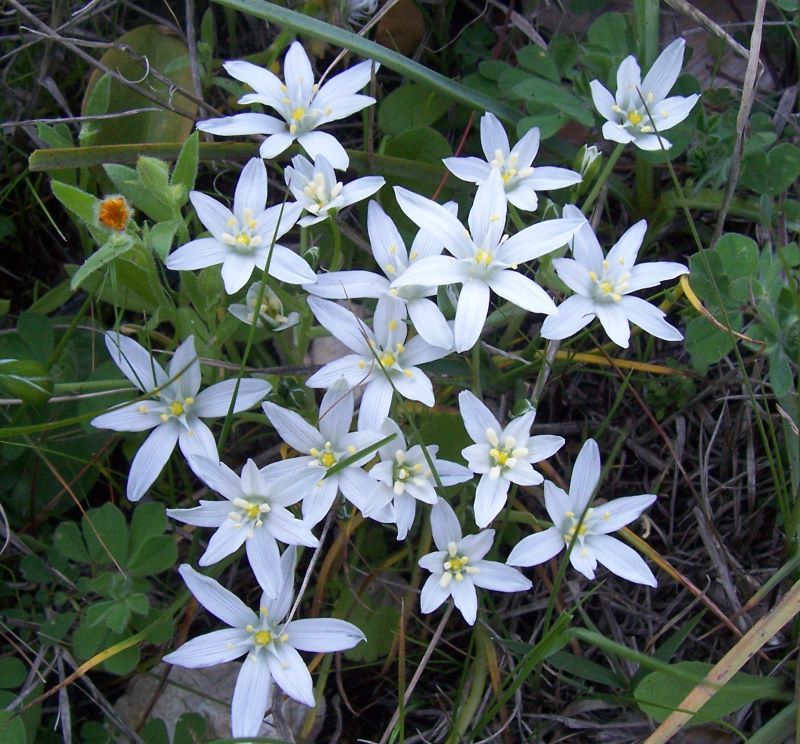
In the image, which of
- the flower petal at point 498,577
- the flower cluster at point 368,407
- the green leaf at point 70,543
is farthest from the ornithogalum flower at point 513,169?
the green leaf at point 70,543

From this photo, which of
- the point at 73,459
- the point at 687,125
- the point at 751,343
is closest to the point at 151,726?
the point at 73,459

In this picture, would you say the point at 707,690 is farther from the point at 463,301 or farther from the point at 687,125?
the point at 687,125

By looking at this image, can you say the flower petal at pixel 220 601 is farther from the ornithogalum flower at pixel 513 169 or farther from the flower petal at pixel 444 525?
the ornithogalum flower at pixel 513 169

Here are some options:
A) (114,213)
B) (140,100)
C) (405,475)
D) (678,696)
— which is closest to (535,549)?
(405,475)

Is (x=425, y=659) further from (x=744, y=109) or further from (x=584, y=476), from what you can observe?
(x=744, y=109)

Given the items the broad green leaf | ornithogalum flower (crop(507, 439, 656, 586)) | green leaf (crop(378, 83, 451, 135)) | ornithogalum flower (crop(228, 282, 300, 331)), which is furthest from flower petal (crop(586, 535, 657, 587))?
the broad green leaf

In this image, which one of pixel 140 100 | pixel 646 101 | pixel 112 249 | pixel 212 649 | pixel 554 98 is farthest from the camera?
pixel 140 100
